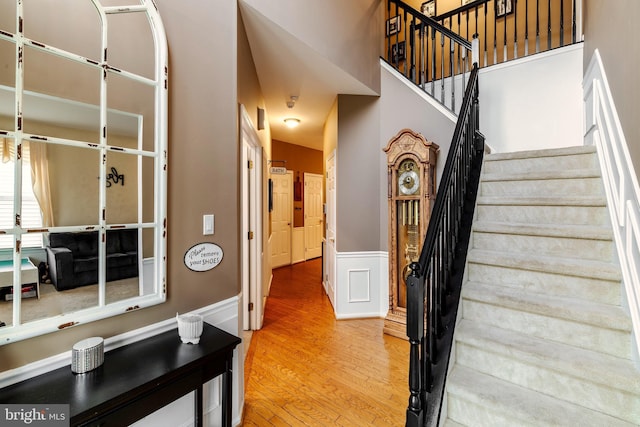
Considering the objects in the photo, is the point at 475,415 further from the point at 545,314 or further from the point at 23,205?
the point at 23,205

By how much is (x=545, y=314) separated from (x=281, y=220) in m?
5.03

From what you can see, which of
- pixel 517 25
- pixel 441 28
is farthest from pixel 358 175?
pixel 517 25

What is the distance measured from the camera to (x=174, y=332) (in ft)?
4.87

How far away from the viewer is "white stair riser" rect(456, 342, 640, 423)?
3.86 ft

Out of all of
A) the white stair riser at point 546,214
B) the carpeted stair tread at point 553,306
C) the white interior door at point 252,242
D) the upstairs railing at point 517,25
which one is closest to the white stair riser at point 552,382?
the carpeted stair tread at point 553,306

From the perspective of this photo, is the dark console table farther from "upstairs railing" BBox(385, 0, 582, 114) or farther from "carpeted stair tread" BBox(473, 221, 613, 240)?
"upstairs railing" BBox(385, 0, 582, 114)

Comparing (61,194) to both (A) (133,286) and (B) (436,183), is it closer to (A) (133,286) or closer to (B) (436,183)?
(A) (133,286)

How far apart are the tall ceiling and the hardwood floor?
269 centimetres

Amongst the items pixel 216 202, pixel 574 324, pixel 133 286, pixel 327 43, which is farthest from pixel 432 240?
pixel 327 43

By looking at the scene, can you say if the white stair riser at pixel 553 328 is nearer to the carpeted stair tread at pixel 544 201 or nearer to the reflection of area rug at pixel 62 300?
the carpeted stair tread at pixel 544 201

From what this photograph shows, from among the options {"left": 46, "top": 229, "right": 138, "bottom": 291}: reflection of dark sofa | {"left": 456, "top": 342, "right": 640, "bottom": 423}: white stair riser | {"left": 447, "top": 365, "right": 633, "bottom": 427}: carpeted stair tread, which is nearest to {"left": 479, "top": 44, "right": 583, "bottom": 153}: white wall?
{"left": 456, "top": 342, "right": 640, "bottom": 423}: white stair riser

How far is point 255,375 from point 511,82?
12.5 feet

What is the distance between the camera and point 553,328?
1474 mm

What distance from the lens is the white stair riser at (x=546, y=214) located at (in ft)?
5.77
